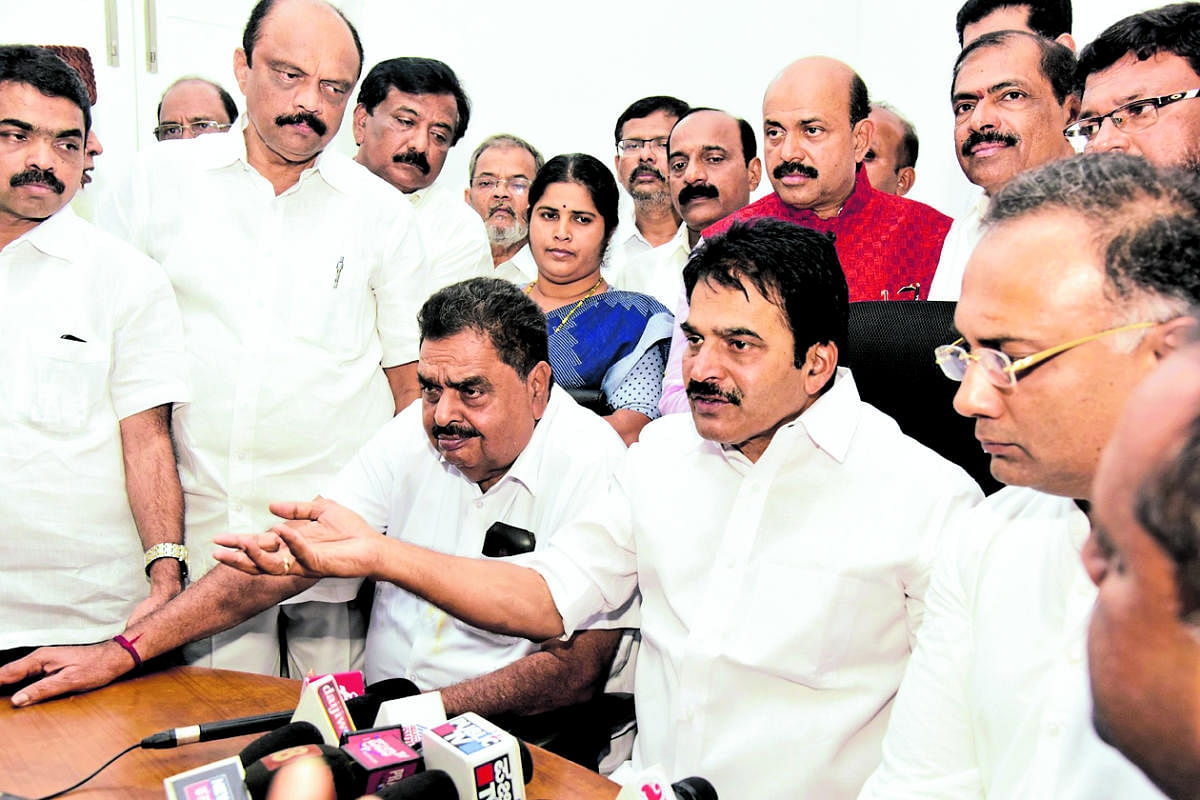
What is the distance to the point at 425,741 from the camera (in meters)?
1.13

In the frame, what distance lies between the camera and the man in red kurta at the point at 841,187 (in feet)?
8.57

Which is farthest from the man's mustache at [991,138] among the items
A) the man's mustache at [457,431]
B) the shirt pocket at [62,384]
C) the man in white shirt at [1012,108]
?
the shirt pocket at [62,384]

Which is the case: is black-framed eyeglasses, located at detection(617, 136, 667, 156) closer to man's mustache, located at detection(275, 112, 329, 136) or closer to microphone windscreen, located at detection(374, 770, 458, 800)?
man's mustache, located at detection(275, 112, 329, 136)

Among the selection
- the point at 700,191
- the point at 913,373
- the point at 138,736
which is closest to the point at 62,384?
the point at 138,736

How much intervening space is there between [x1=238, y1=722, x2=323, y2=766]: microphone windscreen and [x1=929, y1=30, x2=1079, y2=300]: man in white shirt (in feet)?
5.83

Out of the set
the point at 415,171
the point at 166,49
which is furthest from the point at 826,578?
the point at 166,49

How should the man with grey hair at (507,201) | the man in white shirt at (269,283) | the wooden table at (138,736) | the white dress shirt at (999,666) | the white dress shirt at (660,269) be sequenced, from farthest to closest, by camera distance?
Result: the man with grey hair at (507,201)
the white dress shirt at (660,269)
the man in white shirt at (269,283)
the wooden table at (138,736)
the white dress shirt at (999,666)

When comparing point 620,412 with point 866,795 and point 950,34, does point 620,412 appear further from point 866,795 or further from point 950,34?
A: point 950,34

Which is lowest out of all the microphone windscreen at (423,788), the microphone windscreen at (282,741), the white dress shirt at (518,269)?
the microphone windscreen at (282,741)

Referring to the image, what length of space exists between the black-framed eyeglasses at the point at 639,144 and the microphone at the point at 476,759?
9.92 feet

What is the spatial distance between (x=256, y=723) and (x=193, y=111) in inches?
118

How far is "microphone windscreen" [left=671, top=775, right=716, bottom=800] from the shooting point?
1.18 m

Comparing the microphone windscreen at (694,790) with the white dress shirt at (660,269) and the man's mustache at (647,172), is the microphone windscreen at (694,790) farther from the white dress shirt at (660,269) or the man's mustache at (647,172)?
the man's mustache at (647,172)

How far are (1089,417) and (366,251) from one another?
1943 mm
